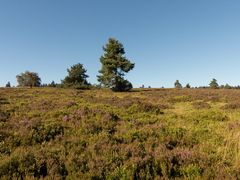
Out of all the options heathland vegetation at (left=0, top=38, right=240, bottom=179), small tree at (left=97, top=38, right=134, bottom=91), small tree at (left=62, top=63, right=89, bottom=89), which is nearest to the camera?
heathland vegetation at (left=0, top=38, right=240, bottom=179)

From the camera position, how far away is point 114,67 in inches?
1823

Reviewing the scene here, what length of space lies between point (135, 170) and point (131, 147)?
56.6 inches

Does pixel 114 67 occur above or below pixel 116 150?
above

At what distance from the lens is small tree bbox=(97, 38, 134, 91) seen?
45562 mm

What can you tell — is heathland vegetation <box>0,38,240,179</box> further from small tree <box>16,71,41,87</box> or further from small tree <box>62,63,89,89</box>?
small tree <box>16,71,41,87</box>

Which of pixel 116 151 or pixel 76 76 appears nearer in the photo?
pixel 116 151

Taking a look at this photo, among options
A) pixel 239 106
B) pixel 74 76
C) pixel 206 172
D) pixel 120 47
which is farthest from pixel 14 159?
pixel 74 76

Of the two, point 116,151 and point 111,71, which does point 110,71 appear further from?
point 116,151

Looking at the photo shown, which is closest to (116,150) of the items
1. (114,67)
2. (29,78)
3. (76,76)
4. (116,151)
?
(116,151)

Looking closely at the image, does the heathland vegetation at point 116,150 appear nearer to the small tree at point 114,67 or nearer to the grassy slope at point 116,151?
the grassy slope at point 116,151

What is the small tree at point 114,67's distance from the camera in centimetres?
4556

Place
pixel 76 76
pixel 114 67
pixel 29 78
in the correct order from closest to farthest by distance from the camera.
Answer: pixel 114 67 → pixel 76 76 → pixel 29 78

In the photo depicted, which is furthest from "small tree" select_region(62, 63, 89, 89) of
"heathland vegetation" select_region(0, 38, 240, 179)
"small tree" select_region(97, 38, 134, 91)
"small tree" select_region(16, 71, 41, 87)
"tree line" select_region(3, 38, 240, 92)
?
"heathland vegetation" select_region(0, 38, 240, 179)

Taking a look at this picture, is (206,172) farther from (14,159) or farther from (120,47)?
(120,47)
